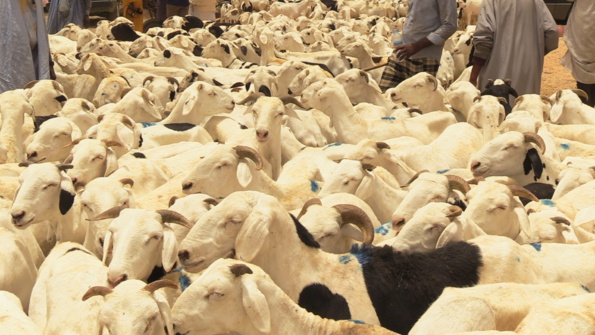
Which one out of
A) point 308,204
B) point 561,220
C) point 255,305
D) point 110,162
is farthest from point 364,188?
point 255,305

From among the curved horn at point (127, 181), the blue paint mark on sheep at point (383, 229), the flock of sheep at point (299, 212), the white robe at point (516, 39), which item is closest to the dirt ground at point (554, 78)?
the white robe at point (516, 39)

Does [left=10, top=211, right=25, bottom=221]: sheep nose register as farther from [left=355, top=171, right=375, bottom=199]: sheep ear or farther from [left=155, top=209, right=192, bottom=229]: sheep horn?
[left=355, top=171, right=375, bottom=199]: sheep ear

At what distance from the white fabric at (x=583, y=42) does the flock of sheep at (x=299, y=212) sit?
1.74 meters

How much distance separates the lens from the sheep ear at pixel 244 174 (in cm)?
536

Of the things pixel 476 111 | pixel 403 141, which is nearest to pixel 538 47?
pixel 476 111

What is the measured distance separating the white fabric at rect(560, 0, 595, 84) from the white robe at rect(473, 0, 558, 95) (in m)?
1.32

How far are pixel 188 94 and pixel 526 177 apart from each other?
3228 mm

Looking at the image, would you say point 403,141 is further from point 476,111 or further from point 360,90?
point 360,90

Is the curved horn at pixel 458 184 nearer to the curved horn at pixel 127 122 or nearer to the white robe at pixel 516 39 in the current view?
the curved horn at pixel 127 122

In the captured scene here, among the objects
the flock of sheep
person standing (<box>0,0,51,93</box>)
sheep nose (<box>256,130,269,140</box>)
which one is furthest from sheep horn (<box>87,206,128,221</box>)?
person standing (<box>0,0,51,93</box>)

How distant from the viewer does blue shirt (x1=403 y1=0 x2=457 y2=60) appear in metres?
8.94

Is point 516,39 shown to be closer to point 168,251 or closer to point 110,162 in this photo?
point 110,162

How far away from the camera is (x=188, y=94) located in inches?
307

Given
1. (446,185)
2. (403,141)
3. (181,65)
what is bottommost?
(181,65)
